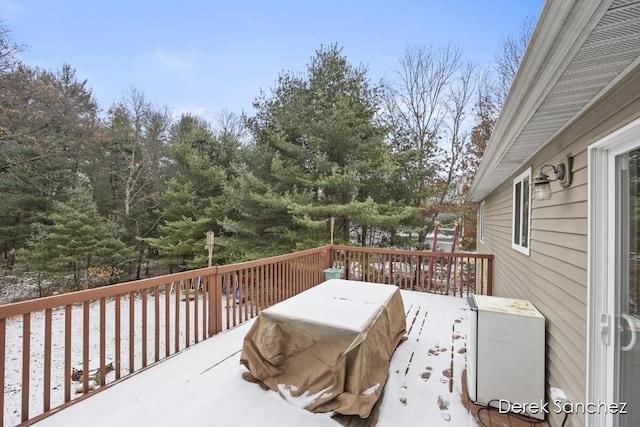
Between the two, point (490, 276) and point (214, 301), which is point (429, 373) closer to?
point (214, 301)

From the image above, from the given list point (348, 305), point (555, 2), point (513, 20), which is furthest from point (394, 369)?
point (513, 20)

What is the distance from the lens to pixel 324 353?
219cm

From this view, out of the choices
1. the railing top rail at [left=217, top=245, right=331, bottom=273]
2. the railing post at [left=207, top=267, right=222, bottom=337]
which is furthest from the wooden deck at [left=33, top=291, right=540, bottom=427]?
the railing top rail at [left=217, top=245, right=331, bottom=273]

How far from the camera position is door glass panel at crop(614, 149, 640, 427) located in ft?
4.35

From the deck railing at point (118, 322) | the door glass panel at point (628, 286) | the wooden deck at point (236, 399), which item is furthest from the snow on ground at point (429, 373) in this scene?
the deck railing at point (118, 322)

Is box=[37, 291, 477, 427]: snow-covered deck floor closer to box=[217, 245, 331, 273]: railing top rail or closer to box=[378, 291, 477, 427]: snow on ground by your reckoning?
box=[378, 291, 477, 427]: snow on ground

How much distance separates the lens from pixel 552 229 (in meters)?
2.45

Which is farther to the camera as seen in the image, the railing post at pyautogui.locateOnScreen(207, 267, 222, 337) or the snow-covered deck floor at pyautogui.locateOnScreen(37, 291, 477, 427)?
the railing post at pyautogui.locateOnScreen(207, 267, 222, 337)

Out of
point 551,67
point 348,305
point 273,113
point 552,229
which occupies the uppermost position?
point 273,113

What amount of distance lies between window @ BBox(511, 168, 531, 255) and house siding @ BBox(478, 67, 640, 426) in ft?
1.28

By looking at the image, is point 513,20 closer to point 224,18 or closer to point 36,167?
point 224,18

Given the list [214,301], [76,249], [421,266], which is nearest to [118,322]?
[214,301]

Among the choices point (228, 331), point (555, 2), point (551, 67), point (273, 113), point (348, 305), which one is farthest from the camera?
point (273, 113)

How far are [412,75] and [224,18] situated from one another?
7855 mm
